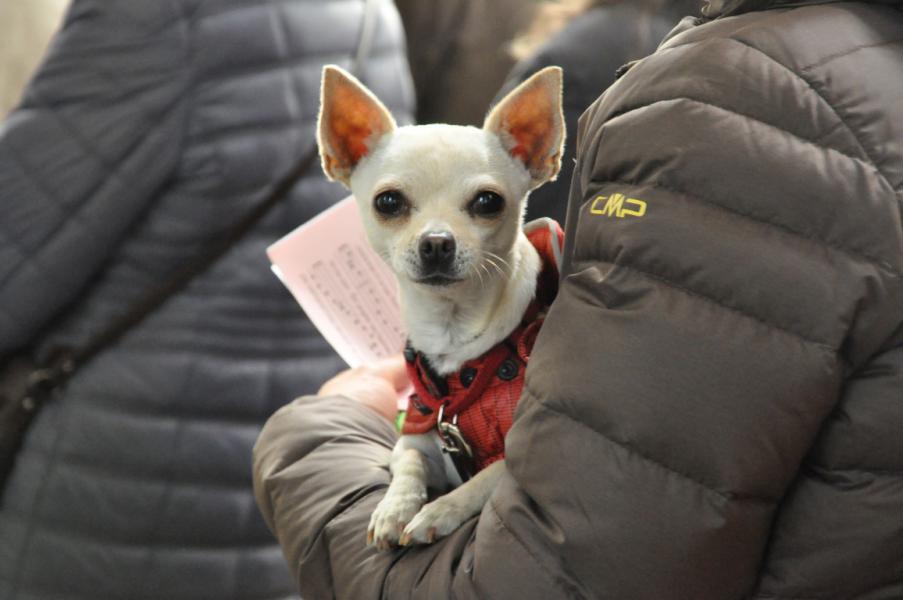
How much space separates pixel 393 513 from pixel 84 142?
86 centimetres

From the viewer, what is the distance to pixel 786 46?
0.64m

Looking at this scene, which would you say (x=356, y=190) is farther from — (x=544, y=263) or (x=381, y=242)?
(x=544, y=263)

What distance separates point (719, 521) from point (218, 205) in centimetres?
107

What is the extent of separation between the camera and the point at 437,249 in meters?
0.99

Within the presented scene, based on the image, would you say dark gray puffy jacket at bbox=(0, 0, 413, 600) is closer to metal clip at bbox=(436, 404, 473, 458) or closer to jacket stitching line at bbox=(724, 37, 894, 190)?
metal clip at bbox=(436, 404, 473, 458)

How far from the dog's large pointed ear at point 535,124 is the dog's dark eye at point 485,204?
87 millimetres

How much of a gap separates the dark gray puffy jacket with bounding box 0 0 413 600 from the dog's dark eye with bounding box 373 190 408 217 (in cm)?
46

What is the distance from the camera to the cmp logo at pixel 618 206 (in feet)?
2.10

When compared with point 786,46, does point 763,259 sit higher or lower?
lower

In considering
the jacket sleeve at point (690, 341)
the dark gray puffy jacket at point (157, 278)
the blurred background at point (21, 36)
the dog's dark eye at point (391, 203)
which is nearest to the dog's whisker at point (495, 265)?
the dog's dark eye at point (391, 203)

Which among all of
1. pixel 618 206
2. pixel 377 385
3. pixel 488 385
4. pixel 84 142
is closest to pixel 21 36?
pixel 84 142

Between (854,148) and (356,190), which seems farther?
(356,190)

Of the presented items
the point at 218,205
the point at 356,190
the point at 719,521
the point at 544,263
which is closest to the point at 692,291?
the point at 719,521

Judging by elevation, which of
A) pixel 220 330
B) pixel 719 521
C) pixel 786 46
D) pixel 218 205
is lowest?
pixel 220 330
